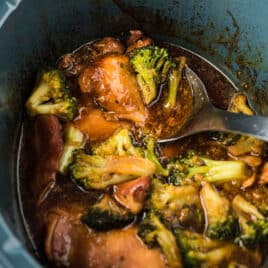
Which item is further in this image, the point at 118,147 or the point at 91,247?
the point at 118,147

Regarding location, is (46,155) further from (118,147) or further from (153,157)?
(153,157)

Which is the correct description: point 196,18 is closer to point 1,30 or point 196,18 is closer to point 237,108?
point 237,108

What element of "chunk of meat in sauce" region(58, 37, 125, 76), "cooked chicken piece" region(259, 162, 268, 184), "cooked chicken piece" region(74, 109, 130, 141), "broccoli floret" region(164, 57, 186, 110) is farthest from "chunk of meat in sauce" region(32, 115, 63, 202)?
"cooked chicken piece" region(259, 162, 268, 184)

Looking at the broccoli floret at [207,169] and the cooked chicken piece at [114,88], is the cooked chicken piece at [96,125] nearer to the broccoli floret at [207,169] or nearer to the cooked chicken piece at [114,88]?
the cooked chicken piece at [114,88]

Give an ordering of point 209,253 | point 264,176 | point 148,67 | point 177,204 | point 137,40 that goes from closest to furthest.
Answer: point 209,253, point 177,204, point 264,176, point 148,67, point 137,40

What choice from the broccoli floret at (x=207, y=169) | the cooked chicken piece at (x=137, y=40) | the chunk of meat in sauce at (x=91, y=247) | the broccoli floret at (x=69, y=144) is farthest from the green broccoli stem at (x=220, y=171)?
the cooked chicken piece at (x=137, y=40)

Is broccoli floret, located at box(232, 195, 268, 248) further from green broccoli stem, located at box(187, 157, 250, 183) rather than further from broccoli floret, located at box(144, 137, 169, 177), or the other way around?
broccoli floret, located at box(144, 137, 169, 177)

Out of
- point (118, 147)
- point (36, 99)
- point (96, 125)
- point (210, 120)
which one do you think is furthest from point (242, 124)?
point (36, 99)
